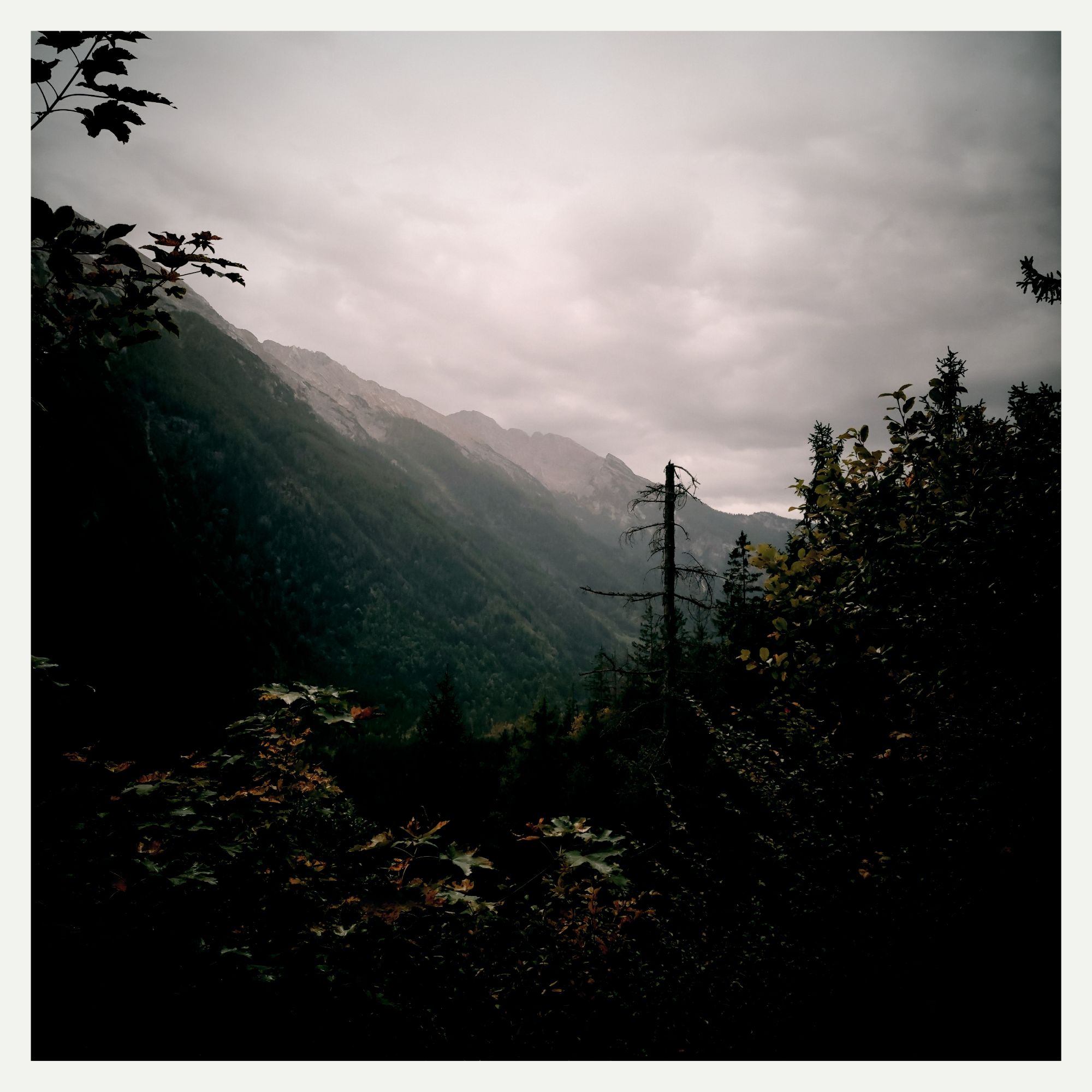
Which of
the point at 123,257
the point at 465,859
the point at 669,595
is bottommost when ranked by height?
the point at 465,859

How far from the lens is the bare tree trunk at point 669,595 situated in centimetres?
937

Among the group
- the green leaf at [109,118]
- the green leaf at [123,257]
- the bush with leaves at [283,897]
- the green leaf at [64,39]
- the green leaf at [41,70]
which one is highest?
the green leaf at [64,39]

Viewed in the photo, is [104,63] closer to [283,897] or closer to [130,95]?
[130,95]

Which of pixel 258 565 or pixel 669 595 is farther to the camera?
pixel 258 565

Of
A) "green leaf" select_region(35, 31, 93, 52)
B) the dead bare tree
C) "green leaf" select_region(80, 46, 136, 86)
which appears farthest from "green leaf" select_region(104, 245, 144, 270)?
the dead bare tree

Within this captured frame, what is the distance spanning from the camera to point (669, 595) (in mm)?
9281

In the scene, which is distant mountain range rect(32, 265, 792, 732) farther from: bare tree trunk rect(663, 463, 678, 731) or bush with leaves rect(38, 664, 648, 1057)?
bush with leaves rect(38, 664, 648, 1057)

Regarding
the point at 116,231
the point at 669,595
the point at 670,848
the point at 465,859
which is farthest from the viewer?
the point at 669,595

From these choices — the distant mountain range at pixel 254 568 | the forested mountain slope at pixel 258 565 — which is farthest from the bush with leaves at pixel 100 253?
the forested mountain slope at pixel 258 565

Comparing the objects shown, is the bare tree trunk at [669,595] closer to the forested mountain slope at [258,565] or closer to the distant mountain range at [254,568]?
the distant mountain range at [254,568]

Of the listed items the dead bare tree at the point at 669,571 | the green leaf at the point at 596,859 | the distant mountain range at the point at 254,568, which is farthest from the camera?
the distant mountain range at the point at 254,568

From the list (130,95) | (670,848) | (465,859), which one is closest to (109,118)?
(130,95)

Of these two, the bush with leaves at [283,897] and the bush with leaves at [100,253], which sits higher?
the bush with leaves at [100,253]

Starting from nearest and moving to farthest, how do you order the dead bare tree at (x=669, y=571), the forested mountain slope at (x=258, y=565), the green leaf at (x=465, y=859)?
the green leaf at (x=465, y=859) < the dead bare tree at (x=669, y=571) < the forested mountain slope at (x=258, y=565)
